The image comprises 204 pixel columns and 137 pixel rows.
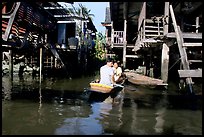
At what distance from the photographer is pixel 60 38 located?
26906 mm

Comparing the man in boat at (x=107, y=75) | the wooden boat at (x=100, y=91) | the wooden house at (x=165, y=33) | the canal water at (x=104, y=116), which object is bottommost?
the canal water at (x=104, y=116)

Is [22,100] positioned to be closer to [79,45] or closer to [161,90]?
[161,90]

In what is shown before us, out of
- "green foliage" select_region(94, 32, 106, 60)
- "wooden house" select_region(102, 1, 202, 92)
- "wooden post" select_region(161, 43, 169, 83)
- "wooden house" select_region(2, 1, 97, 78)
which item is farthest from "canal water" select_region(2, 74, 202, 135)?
"green foliage" select_region(94, 32, 106, 60)

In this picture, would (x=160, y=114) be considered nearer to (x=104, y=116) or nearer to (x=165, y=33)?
(x=104, y=116)

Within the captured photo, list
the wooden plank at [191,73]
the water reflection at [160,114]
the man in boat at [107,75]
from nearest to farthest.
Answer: the water reflection at [160,114], the wooden plank at [191,73], the man in boat at [107,75]

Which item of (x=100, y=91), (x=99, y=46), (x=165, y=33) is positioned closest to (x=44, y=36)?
(x=165, y=33)

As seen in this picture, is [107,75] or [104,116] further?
[107,75]

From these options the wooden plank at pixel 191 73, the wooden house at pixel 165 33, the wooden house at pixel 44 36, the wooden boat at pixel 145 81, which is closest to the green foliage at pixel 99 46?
the wooden house at pixel 44 36

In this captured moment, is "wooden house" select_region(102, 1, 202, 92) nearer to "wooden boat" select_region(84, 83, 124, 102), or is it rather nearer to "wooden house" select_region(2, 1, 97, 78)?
"wooden boat" select_region(84, 83, 124, 102)

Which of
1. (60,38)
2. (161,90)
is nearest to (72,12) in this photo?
(60,38)

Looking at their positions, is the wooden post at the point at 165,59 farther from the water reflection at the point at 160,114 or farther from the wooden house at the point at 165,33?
the water reflection at the point at 160,114

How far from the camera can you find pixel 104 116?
8.24m

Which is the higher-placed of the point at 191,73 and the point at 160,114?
the point at 191,73

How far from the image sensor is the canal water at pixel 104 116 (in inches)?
264
